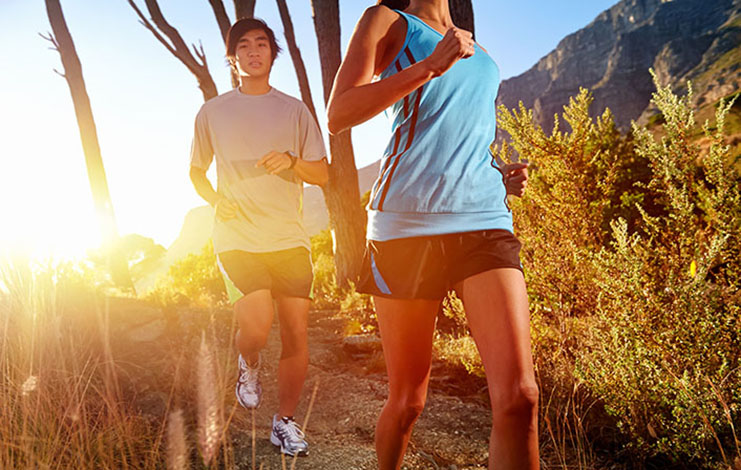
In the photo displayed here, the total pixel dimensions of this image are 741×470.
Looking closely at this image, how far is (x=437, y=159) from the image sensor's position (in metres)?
1.68

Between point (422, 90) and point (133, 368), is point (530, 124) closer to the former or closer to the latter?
point (422, 90)

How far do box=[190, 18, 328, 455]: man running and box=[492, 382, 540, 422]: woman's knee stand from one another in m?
1.72

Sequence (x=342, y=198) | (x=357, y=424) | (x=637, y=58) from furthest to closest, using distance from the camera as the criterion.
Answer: (x=637, y=58) < (x=342, y=198) < (x=357, y=424)

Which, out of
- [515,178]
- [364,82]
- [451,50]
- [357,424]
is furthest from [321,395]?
[451,50]

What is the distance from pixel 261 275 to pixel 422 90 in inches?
67.6

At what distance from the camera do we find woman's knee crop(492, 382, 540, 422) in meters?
1.45

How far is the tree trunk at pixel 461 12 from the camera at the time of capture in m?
5.50

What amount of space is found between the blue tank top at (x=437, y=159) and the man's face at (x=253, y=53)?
1.68 metres

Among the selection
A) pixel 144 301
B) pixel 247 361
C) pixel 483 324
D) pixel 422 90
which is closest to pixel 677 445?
pixel 483 324

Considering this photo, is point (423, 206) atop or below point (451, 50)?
below

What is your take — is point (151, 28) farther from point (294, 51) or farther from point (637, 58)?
point (637, 58)

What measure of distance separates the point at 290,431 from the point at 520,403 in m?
1.79

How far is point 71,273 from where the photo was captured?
660 cm

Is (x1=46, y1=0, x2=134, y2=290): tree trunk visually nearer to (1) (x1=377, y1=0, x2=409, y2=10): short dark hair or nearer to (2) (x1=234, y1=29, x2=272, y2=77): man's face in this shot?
(2) (x1=234, y1=29, x2=272, y2=77): man's face
